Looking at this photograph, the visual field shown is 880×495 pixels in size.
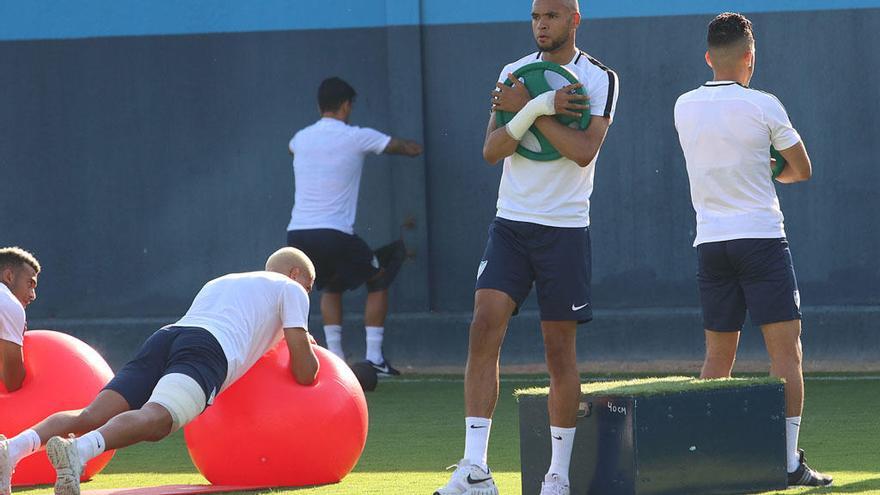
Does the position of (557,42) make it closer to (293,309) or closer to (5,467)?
(293,309)

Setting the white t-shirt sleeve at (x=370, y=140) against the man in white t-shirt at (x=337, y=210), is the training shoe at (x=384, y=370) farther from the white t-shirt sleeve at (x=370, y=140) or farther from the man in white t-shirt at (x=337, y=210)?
the white t-shirt sleeve at (x=370, y=140)

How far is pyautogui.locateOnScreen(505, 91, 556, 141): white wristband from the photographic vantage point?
19.4ft

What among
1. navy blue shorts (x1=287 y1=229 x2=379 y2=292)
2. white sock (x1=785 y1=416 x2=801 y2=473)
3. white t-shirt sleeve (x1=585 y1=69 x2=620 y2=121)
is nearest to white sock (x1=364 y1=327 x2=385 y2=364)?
navy blue shorts (x1=287 y1=229 x2=379 y2=292)

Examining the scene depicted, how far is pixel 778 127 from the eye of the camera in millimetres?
6336

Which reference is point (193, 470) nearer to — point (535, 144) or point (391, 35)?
point (535, 144)

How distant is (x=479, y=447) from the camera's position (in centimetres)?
590

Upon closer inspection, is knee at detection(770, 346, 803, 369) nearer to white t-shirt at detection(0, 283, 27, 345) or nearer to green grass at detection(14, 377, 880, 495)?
green grass at detection(14, 377, 880, 495)

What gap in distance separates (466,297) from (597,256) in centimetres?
109

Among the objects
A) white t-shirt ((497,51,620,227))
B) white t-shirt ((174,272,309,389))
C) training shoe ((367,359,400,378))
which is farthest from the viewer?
training shoe ((367,359,400,378))

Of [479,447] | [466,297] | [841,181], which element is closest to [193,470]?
[479,447]

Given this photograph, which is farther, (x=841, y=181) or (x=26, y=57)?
(x=26, y=57)

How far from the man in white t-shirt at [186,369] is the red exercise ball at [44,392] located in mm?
629

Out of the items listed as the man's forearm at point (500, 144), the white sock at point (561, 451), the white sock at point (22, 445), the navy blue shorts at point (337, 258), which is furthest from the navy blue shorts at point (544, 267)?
the navy blue shorts at point (337, 258)

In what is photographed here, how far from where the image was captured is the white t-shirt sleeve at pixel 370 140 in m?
11.5
